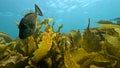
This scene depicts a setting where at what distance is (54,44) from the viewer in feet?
4.45

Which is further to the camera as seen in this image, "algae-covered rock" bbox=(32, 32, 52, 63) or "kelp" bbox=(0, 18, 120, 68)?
"algae-covered rock" bbox=(32, 32, 52, 63)

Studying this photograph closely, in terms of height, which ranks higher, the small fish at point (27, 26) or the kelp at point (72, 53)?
the small fish at point (27, 26)

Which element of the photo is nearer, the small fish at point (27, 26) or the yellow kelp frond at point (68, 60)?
the yellow kelp frond at point (68, 60)

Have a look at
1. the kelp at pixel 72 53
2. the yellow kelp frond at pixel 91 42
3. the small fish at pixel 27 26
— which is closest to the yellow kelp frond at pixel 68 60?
the kelp at pixel 72 53

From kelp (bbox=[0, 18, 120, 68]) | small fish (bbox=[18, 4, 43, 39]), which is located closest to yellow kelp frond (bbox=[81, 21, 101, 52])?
kelp (bbox=[0, 18, 120, 68])

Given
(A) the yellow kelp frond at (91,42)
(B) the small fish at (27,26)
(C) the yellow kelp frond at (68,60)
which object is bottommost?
(C) the yellow kelp frond at (68,60)

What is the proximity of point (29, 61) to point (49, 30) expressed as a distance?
362 mm

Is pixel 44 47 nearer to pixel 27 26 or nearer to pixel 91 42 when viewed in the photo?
pixel 27 26

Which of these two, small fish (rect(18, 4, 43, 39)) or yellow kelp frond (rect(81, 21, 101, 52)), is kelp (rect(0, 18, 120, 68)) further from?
small fish (rect(18, 4, 43, 39))

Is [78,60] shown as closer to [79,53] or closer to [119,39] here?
[79,53]

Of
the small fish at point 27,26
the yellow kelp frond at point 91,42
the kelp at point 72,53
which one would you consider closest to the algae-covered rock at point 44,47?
the kelp at point 72,53

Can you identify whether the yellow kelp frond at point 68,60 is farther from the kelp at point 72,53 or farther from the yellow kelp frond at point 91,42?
the yellow kelp frond at point 91,42

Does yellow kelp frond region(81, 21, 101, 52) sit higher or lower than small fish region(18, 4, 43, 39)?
lower

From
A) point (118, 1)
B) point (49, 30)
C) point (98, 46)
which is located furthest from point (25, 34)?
point (118, 1)
